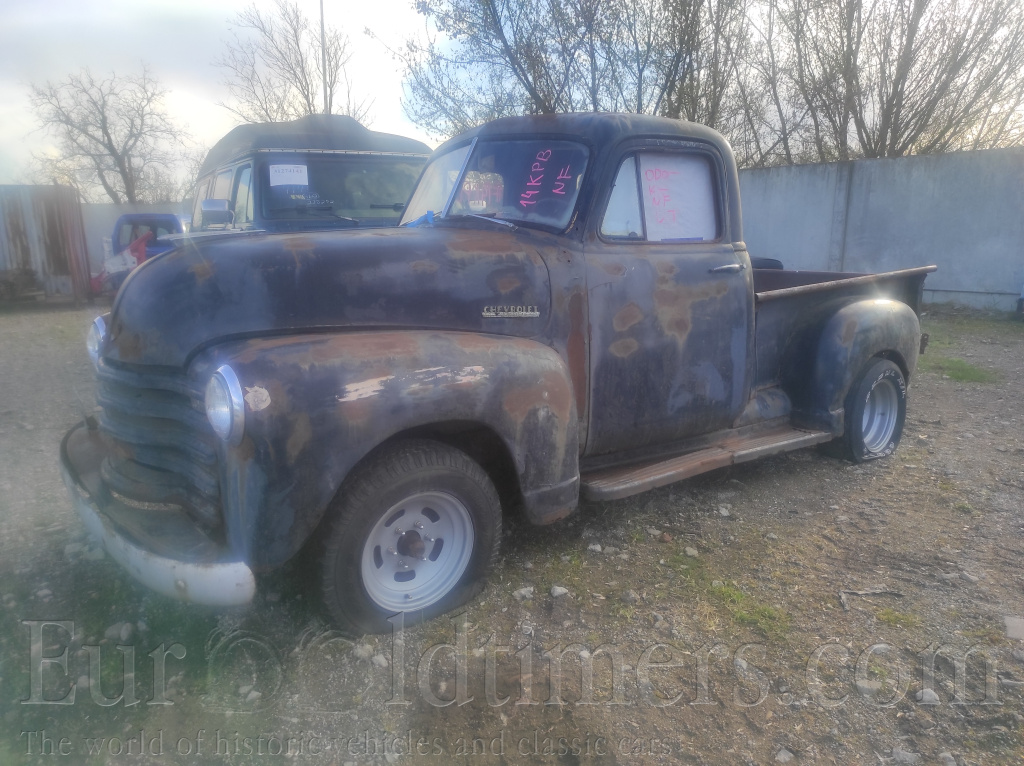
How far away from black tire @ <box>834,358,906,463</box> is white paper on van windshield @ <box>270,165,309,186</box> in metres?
4.77

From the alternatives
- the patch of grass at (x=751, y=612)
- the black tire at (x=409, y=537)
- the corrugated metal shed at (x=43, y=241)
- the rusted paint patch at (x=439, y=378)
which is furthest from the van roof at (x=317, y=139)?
the corrugated metal shed at (x=43, y=241)

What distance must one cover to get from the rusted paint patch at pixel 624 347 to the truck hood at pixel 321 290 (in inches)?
15.7

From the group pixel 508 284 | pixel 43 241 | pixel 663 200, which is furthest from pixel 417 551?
pixel 43 241

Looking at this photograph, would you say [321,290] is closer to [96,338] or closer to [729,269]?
[96,338]

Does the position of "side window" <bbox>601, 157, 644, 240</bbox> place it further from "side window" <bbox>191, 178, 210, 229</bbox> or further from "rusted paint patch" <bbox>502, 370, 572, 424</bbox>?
"side window" <bbox>191, 178, 210, 229</bbox>

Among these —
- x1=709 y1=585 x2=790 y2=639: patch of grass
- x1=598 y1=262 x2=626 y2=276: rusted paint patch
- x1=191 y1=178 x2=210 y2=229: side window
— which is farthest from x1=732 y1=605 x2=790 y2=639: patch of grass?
x1=191 y1=178 x2=210 y2=229: side window

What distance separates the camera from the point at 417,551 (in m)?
2.64

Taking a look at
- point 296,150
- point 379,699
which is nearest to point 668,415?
point 379,699

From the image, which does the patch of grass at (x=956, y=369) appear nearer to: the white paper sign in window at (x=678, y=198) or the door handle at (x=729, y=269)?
the door handle at (x=729, y=269)

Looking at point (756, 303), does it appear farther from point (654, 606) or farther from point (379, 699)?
point (379, 699)

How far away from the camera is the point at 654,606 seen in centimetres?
288

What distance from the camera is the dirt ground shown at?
217 cm

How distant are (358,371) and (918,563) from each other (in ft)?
8.85

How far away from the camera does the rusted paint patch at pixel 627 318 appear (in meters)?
3.16
